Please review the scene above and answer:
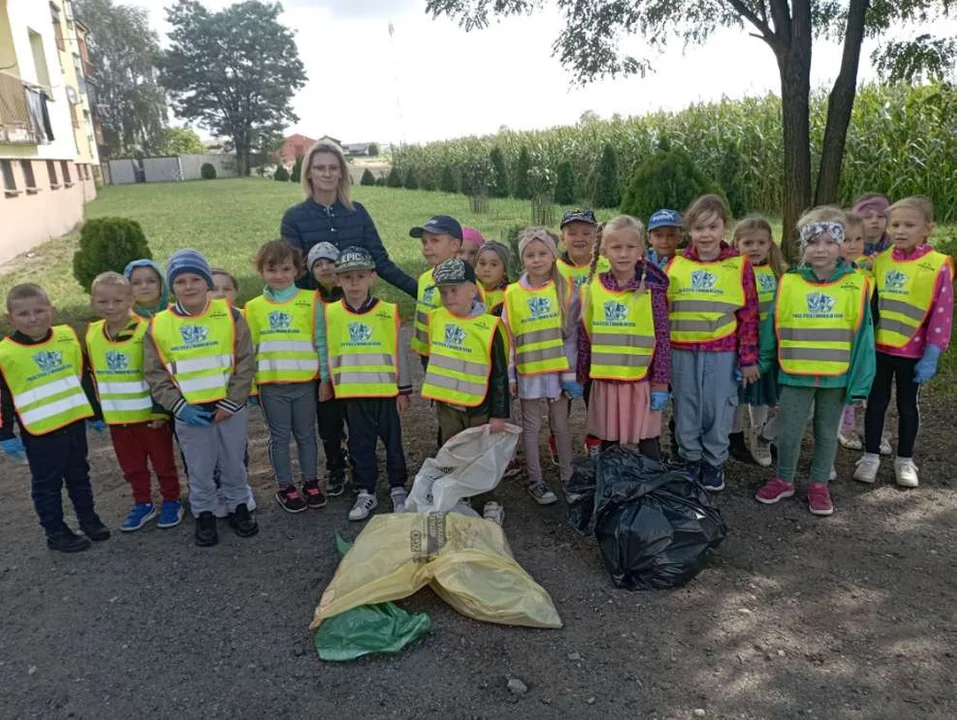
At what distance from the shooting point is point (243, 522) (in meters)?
4.07

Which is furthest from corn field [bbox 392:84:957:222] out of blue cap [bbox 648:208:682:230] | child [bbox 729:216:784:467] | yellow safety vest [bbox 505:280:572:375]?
yellow safety vest [bbox 505:280:572:375]

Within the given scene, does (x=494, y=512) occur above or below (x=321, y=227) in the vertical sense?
below

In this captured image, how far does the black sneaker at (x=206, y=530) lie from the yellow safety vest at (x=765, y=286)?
3.68m

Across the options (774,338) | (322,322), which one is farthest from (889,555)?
(322,322)

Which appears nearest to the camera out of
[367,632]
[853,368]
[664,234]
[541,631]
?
[367,632]

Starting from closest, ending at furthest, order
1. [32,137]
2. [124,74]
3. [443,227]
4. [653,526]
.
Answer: [653,526] → [443,227] → [32,137] → [124,74]

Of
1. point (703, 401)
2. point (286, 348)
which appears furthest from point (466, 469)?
point (703, 401)

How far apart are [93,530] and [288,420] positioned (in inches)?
52.0

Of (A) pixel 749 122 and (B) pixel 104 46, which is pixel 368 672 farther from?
(B) pixel 104 46

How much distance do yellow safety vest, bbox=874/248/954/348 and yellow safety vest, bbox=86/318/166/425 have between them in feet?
14.5

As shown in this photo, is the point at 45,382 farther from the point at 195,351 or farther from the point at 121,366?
the point at 195,351

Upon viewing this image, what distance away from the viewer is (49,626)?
3316mm

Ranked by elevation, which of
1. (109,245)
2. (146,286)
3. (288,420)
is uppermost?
(146,286)

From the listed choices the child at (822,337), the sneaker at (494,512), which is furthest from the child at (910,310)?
the sneaker at (494,512)
